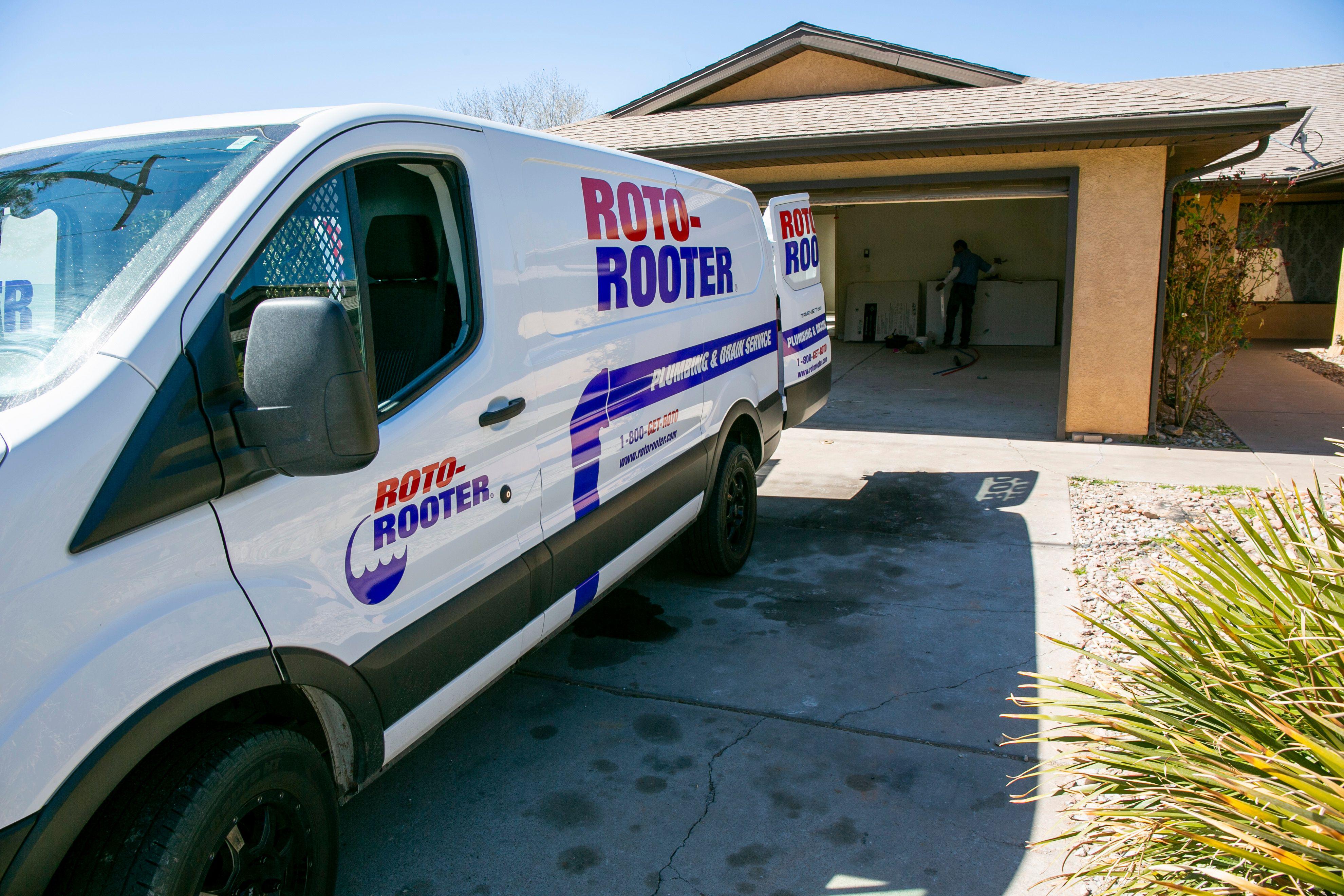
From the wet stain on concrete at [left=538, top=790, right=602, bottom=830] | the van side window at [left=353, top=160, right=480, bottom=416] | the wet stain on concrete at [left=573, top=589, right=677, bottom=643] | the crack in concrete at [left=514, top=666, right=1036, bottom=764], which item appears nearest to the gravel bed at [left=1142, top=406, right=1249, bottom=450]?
the crack in concrete at [left=514, top=666, right=1036, bottom=764]

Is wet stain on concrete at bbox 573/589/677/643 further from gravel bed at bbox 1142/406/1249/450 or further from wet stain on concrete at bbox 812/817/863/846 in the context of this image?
gravel bed at bbox 1142/406/1249/450

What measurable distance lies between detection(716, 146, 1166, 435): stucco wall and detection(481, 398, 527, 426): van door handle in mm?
6934

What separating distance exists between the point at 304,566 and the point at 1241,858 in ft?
6.99

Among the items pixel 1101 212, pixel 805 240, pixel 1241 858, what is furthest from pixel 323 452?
pixel 1101 212

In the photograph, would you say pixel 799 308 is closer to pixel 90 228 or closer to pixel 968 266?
pixel 90 228

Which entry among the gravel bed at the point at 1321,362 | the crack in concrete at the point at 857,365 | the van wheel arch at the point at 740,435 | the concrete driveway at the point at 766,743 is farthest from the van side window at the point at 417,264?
the gravel bed at the point at 1321,362

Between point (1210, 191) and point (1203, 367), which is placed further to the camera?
point (1210, 191)

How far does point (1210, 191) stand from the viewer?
31.6ft

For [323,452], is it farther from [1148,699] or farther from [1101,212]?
[1101,212]

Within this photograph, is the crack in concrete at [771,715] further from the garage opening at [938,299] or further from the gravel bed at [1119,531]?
the garage opening at [938,299]

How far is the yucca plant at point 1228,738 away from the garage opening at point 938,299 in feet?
27.7

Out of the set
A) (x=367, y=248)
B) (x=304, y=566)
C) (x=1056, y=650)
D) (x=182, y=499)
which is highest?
(x=367, y=248)

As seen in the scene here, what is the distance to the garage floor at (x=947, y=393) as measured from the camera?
31.6ft

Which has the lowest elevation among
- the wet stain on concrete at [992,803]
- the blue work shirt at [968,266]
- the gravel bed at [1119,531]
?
the gravel bed at [1119,531]
